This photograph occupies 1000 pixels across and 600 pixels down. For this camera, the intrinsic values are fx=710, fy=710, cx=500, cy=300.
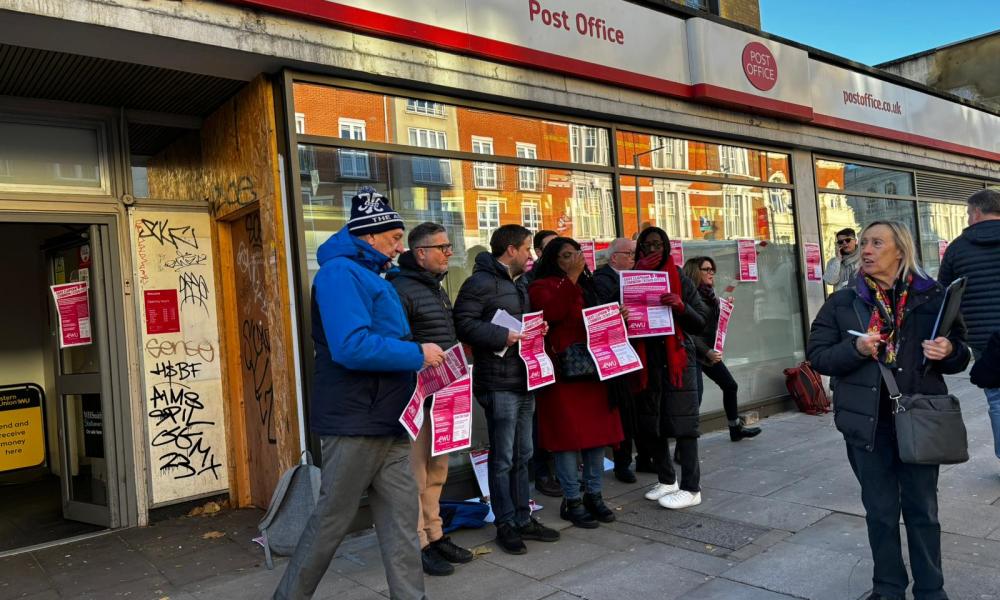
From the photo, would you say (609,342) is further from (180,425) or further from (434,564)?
(180,425)

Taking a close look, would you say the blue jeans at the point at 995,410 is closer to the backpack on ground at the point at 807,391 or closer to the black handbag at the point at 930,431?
the black handbag at the point at 930,431

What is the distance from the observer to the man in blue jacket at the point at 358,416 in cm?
303

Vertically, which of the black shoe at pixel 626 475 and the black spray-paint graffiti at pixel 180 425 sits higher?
the black spray-paint graffiti at pixel 180 425

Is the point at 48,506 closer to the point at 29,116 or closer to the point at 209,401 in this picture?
the point at 209,401

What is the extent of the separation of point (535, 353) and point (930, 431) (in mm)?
2148

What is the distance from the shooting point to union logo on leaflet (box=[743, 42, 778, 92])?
26.5 ft

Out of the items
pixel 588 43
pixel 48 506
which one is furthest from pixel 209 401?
pixel 588 43

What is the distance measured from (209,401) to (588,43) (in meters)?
4.52

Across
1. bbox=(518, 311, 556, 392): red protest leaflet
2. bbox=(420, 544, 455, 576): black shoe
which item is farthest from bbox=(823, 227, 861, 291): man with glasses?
bbox=(420, 544, 455, 576): black shoe

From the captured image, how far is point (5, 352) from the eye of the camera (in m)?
7.83

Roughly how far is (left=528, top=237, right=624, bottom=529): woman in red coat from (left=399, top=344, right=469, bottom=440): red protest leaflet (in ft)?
2.97

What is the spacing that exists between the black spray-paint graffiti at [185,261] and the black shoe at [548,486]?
3.17 meters

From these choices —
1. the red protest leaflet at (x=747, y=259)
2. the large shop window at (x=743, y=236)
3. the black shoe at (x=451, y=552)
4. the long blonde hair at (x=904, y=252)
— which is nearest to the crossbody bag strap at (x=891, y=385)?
the long blonde hair at (x=904, y=252)

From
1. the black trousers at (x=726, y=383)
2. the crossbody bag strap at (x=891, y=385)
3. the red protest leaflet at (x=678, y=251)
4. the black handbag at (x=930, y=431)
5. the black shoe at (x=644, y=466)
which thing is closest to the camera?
the black handbag at (x=930, y=431)
